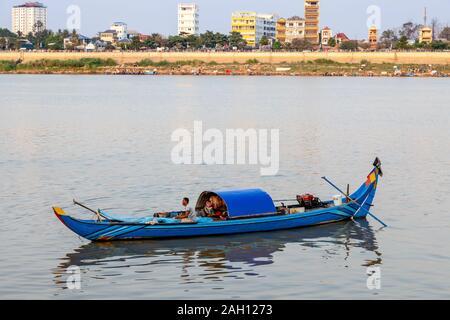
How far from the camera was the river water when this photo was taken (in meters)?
22.7

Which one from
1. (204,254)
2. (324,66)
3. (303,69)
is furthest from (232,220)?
(324,66)

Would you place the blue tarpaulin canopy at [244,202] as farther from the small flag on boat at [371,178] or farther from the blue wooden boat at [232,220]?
the small flag on boat at [371,178]

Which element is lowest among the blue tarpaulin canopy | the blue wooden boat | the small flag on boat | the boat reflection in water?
the boat reflection in water

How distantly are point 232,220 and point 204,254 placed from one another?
2.00m

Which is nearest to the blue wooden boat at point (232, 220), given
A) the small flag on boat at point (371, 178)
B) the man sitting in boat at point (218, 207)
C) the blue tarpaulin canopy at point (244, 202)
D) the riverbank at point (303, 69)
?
the blue tarpaulin canopy at point (244, 202)

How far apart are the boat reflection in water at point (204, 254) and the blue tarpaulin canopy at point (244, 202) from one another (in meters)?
0.70

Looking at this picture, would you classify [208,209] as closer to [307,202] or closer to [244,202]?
[244,202]

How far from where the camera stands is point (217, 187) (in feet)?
122

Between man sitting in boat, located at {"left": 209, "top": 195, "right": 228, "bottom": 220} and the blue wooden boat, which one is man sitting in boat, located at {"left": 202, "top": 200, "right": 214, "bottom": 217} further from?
the blue wooden boat

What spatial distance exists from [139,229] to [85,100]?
72.1 meters

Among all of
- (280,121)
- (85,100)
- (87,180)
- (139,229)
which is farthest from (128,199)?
(85,100)

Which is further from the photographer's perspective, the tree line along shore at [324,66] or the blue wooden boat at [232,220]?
the tree line along shore at [324,66]

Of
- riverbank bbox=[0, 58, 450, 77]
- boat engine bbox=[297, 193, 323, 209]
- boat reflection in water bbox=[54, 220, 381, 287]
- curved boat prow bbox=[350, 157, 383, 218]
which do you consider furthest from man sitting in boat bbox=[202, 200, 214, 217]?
riverbank bbox=[0, 58, 450, 77]

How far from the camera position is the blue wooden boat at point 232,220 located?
84.6 ft
